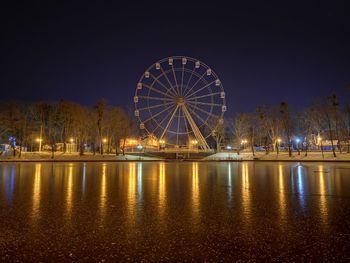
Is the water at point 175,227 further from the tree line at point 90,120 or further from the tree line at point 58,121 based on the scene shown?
the tree line at point 58,121

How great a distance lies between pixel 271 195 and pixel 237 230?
5.98 metres

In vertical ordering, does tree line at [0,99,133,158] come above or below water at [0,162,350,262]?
above

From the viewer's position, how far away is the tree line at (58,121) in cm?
5933

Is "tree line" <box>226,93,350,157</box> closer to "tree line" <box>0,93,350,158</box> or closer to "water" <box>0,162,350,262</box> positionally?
"tree line" <box>0,93,350,158</box>

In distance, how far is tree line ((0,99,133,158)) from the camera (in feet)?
195

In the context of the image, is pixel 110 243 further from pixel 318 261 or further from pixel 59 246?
pixel 318 261

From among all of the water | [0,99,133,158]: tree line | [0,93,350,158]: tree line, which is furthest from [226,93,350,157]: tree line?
the water

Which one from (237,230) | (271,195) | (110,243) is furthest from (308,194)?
(110,243)

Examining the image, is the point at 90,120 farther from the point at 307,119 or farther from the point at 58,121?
the point at 307,119

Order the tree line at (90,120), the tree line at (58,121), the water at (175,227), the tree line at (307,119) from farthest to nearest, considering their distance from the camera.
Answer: the tree line at (58,121) < the tree line at (90,120) < the tree line at (307,119) < the water at (175,227)

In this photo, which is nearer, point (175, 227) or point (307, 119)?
point (175, 227)

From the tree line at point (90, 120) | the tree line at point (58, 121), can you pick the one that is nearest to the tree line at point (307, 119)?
the tree line at point (90, 120)

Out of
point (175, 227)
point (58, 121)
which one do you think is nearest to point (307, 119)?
point (58, 121)

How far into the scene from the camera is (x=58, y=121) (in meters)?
67.8
